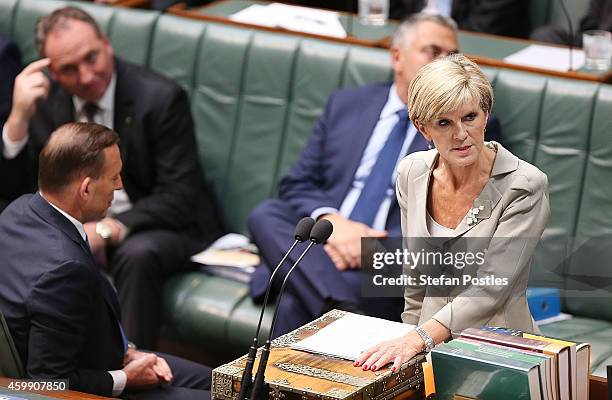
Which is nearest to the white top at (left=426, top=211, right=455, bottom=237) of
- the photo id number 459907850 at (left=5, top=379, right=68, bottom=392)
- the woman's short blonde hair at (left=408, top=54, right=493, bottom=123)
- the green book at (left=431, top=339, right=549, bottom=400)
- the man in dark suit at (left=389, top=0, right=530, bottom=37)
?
the woman's short blonde hair at (left=408, top=54, right=493, bottom=123)

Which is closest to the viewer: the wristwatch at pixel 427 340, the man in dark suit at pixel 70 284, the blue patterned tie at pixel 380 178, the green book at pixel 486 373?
the green book at pixel 486 373

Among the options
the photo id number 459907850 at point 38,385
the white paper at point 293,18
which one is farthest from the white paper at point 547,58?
the photo id number 459907850 at point 38,385

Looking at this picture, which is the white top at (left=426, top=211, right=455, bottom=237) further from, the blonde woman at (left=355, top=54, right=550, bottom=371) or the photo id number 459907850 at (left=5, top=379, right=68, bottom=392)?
the photo id number 459907850 at (left=5, top=379, right=68, bottom=392)

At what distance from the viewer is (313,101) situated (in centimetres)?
457

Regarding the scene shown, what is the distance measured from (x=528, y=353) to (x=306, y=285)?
1543mm

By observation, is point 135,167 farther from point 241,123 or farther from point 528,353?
point 528,353

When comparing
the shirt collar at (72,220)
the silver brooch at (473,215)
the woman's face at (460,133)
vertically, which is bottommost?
the shirt collar at (72,220)

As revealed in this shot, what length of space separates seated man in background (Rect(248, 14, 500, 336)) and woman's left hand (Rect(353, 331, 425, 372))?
1.09m

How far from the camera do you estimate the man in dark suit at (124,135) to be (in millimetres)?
4352

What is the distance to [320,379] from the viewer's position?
2.45 meters

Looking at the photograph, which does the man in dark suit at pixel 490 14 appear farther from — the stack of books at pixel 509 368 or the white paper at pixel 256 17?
the stack of books at pixel 509 368

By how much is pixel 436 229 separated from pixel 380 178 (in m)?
1.27

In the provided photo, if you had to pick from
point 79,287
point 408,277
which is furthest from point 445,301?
point 79,287

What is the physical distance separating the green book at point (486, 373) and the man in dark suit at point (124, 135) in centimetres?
199
